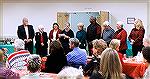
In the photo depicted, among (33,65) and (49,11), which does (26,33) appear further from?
(33,65)

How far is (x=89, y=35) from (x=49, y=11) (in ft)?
12.2

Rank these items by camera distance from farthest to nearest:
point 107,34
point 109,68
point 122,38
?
point 107,34 < point 122,38 < point 109,68

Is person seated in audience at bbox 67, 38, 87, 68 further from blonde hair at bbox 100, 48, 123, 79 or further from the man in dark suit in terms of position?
the man in dark suit

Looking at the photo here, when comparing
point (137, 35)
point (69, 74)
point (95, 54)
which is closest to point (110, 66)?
point (69, 74)

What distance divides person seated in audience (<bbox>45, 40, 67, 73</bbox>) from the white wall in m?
6.06

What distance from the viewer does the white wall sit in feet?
37.8

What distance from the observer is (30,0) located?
40.8 ft

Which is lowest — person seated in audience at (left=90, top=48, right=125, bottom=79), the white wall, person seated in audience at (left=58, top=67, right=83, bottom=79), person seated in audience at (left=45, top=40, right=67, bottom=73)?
person seated in audience at (left=45, top=40, right=67, bottom=73)

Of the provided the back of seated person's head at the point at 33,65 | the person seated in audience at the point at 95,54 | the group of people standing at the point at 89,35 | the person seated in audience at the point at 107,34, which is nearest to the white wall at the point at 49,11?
the group of people standing at the point at 89,35

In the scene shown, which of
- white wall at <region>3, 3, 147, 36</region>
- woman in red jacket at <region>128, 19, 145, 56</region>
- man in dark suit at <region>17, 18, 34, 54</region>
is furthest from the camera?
white wall at <region>3, 3, 147, 36</region>

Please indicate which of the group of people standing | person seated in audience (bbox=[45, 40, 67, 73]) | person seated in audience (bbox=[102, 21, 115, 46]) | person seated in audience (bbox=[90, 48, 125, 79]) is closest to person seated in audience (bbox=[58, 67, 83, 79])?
person seated in audience (bbox=[90, 48, 125, 79])

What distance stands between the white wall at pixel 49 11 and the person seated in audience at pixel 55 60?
606 centimetres

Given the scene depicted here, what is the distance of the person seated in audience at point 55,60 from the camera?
5.84 meters

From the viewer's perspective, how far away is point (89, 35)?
29.9 feet
